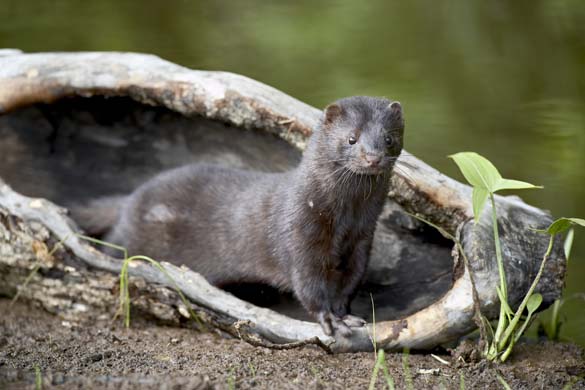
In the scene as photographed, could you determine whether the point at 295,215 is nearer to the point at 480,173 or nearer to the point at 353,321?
the point at 353,321

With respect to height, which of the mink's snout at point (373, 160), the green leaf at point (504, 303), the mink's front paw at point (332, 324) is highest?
the mink's snout at point (373, 160)

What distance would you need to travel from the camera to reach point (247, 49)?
10422mm

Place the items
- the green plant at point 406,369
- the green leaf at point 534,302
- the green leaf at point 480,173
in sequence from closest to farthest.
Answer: the green plant at point 406,369 → the green leaf at point 480,173 → the green leaf at point 534,302

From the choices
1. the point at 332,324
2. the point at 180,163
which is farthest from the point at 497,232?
the point at 180,163

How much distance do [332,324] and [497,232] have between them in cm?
98

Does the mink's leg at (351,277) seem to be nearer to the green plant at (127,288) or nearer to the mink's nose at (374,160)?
the mink's nose at (374,160)

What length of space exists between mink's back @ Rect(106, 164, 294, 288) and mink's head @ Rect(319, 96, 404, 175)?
0.54 meters

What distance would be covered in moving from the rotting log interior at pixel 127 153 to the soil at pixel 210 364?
0.88 m

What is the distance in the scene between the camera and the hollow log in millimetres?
5066

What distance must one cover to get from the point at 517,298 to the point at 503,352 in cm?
32

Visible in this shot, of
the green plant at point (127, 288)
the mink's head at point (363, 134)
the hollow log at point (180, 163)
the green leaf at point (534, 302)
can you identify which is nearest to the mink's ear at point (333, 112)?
the mink's head at point (363, 134)

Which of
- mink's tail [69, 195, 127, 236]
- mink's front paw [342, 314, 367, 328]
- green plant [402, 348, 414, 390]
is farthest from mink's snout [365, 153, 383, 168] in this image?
mink's tail [69, 195, 127, 236]

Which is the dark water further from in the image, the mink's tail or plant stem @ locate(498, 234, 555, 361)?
plant stem @ locate(498, 234, 555, 361)

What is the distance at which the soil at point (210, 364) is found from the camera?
14.3 ft
